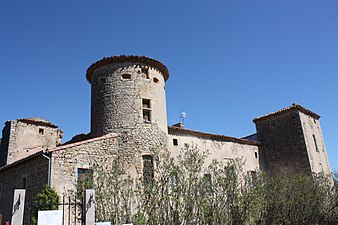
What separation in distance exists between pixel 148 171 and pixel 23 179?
5623 mm

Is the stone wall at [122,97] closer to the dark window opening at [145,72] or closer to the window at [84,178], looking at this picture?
the dark window opening at [145,72]

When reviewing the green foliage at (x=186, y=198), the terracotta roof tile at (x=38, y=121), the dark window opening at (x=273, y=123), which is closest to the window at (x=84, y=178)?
the green foliage at (x=186, y=198)

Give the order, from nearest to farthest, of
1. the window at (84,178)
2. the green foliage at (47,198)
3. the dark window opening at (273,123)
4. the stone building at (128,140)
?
the green foliage at (47,198)
the window at (84,178)
the stone building at (128,140)
the dark window opening at (273,123)

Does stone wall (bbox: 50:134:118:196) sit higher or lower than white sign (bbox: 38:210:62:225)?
higher

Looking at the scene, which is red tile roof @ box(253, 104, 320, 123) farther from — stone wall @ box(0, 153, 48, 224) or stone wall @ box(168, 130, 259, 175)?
stone wall @ box(0, 153, 48, 224)

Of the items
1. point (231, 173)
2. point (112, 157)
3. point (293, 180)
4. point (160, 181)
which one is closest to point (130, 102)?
point (112, 157)

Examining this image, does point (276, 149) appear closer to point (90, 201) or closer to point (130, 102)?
point (130, 102)

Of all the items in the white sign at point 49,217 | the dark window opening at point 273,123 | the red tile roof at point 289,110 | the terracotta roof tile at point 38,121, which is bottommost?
the white sign at point 49,217

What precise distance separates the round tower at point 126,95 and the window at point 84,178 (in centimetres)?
270

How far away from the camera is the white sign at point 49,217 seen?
6.76 meters

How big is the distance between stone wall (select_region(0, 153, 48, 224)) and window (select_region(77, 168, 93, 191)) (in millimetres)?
1256

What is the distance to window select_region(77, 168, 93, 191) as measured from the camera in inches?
440

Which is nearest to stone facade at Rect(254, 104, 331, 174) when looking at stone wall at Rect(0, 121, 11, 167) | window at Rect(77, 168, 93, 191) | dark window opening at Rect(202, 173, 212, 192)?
dark window opening at Rect(202, 173, 212, 192)

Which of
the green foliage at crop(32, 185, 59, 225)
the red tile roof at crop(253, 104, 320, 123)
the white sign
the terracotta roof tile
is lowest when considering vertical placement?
the white sign
